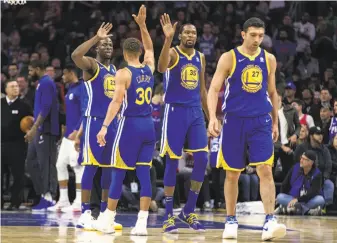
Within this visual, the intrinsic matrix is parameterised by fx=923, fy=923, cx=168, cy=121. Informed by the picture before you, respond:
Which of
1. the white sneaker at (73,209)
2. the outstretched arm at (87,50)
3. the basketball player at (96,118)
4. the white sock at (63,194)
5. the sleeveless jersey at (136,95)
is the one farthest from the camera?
the white sock at (63,194)

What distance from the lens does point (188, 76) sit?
12016 mm

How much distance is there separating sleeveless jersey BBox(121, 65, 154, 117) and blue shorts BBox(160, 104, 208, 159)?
28.6 inches

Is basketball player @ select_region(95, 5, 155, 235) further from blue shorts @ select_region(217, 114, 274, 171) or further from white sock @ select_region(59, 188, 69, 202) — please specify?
white sock @ select_region(59, 188, 69, 202)

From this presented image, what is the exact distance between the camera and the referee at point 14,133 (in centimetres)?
1717

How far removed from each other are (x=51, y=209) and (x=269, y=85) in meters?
6.80

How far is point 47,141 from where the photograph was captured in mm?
16953

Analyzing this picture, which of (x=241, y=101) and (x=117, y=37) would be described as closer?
(x=241, y=101)

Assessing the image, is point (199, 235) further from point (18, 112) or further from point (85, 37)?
point (85, 37)

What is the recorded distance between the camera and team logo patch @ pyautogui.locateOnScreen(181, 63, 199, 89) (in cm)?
1199

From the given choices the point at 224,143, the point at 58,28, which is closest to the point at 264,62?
the point at 224,143

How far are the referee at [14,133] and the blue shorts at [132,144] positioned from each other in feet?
20.5

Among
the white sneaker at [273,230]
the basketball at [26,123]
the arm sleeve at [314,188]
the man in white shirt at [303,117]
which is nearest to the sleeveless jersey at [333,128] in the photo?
the man in white shirt at [303,117]

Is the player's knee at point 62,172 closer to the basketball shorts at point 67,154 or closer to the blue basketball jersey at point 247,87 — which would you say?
the basketball shorts at point 67,154

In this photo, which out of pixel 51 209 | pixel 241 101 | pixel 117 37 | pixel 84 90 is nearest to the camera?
pixel 241 101
